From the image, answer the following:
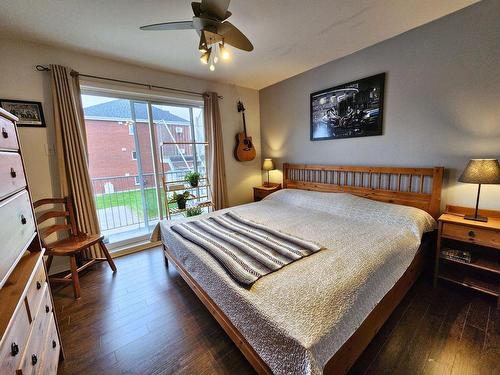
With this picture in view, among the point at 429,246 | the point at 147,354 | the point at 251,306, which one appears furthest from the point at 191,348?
the point at 429,246

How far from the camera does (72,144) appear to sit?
246 centimetres

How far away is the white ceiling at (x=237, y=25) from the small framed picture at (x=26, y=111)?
2.07 feet

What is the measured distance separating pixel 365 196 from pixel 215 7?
2526 mm

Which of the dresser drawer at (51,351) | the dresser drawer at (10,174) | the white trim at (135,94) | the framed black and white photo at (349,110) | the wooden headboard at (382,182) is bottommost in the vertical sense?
the dresser drawer at (51,351)

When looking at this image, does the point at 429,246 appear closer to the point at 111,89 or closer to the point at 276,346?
the point at 276,346

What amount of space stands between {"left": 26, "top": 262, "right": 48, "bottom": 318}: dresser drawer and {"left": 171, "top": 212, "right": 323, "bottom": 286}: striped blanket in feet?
3.14

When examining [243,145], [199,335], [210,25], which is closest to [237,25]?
[210,25]

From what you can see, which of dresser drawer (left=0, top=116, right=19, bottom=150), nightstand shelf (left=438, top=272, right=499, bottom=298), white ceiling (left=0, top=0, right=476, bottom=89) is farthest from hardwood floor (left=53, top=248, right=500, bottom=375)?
white ceiling (left=0, top=0, right=476, bottom=89)

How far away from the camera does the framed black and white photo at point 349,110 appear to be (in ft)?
8.34

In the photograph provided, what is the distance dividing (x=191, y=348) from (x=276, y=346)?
856 millimetres

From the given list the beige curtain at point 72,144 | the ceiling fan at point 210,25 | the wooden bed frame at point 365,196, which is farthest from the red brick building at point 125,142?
the ceiling fan at point 210,25

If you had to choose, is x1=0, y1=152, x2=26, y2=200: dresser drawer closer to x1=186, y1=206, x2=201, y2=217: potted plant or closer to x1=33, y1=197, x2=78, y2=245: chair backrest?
x1=33, y1=197, x2=78, y2=245: chair backrest

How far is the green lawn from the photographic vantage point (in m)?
3.39

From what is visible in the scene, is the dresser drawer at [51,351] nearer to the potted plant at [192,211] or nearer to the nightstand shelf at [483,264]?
the potted plant at [192,211]
